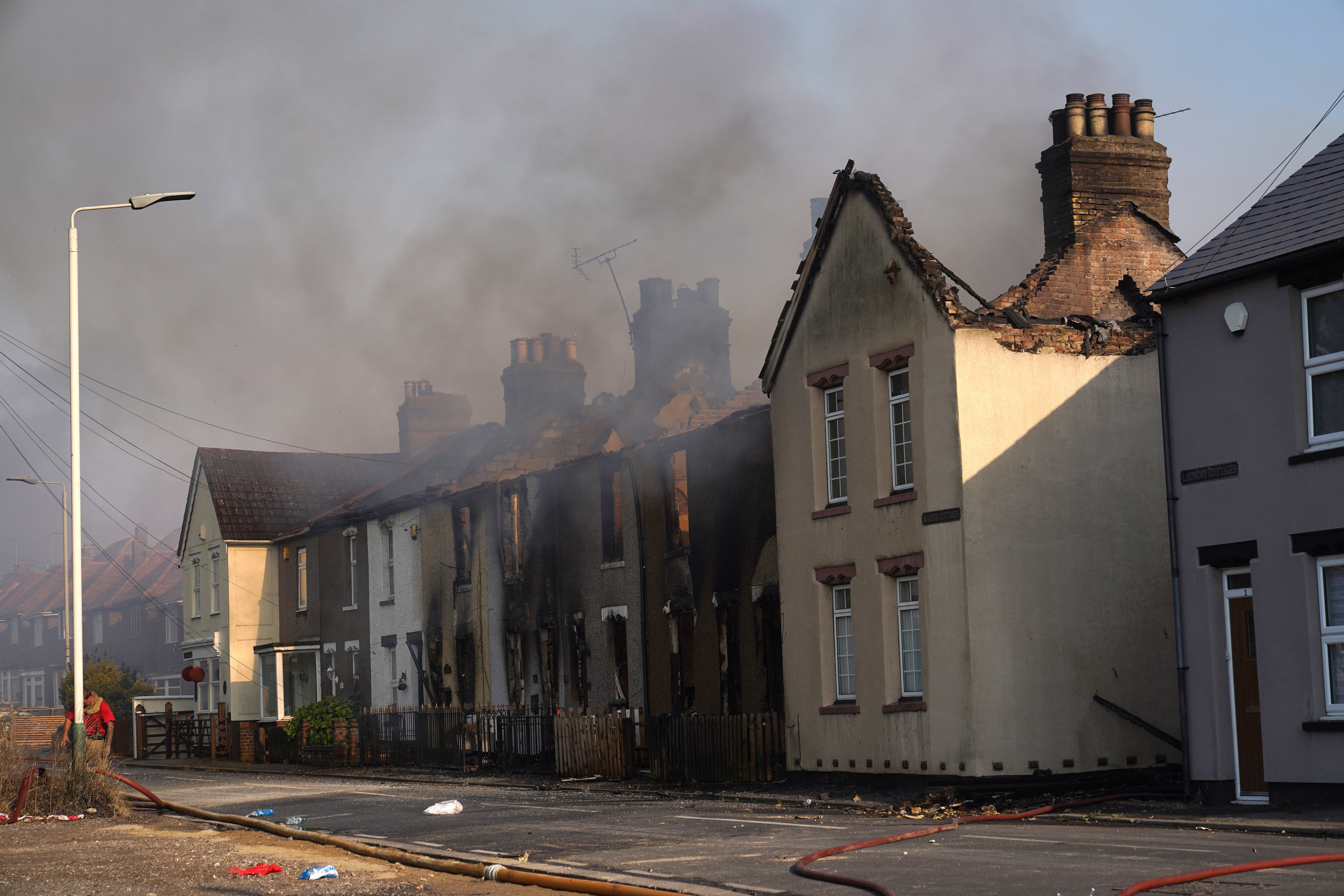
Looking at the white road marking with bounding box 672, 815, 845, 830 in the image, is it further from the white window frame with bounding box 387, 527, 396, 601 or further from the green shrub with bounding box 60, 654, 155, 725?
the green shrub with bounding box 60, 654, 155, 725

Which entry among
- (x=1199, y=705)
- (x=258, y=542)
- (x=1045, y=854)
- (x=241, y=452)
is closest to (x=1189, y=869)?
(x=1045, y=854)

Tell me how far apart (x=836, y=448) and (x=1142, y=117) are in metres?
7.33

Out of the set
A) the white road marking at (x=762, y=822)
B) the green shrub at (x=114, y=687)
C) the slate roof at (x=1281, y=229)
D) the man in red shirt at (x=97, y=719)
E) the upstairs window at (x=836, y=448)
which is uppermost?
the slate roof at (x=1281, y=229)

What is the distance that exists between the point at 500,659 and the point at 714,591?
848 centimetres

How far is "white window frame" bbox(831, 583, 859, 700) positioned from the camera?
20.1 meters

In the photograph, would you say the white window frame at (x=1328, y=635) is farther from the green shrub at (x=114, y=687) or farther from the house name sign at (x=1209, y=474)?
the green shrub at (x=114, y=687)

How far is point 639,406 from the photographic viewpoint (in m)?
33.8

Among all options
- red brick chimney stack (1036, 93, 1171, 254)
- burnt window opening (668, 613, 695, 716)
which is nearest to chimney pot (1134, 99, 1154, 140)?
red brick chimney stack (1036, 93, 1171, 254)

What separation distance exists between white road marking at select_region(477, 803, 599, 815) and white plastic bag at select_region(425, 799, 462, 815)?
724 mm

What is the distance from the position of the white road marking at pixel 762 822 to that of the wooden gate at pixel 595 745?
7.23 meters

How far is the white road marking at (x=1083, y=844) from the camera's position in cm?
1140

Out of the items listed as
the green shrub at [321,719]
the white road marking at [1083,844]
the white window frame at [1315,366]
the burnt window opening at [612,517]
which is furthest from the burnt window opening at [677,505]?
the green shrub at [321,719]

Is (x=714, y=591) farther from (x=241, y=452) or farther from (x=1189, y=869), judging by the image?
(x=241, y=452)

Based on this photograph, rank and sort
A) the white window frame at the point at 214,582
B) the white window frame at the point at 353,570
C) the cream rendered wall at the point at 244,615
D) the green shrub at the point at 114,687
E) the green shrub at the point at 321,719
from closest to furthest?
the green shrub at the point at 321,719 → the white window frame at the point at 353,570 → the cream rendered wall at the point at 244,615 → the white window frame at the point at 214,582 → the green shrub at the point at 114,687
